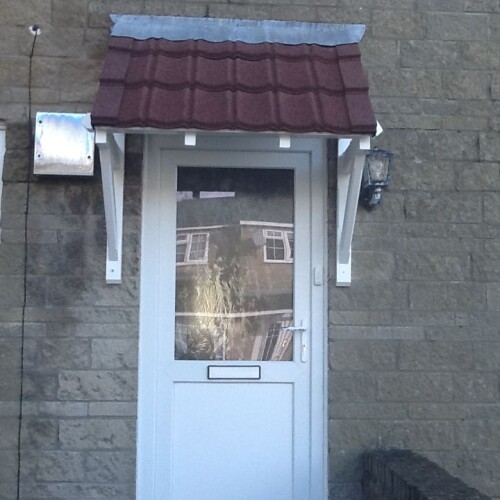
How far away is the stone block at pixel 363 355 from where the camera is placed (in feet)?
14.9

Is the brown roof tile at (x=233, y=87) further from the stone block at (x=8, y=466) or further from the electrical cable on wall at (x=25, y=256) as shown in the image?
the stone block at (x=8, y=466)

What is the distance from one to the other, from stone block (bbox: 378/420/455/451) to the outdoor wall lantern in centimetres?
124

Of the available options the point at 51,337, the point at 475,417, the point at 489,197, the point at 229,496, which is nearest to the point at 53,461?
the point at 51,337

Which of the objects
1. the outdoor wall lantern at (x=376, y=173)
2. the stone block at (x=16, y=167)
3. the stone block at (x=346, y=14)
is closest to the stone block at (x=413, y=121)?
Answer: the outdoor wall lantern at (x=376, y=173)

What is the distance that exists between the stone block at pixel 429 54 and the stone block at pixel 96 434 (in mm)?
2586

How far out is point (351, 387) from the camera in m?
4.53

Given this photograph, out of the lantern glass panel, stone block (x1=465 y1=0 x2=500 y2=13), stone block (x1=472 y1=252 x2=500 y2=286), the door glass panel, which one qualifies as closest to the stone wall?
the door glass panel

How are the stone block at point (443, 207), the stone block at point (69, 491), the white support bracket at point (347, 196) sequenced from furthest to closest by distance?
the stone block at point (443, 207) < the stone block at point (69, 491) < the white support bracket at point (347, 196)

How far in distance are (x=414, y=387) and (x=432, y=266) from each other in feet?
2.25

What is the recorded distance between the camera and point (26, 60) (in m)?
4.63

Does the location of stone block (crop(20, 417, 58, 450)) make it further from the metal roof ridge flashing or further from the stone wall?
the metal roof ridge flashing

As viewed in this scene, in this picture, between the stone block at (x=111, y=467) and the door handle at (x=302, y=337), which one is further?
the door handle at (x=302, y=337)

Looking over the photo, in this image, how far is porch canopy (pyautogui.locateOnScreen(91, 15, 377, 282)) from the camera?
13.1 ft

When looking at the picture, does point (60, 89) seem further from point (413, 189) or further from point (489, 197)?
point (489, 197)
